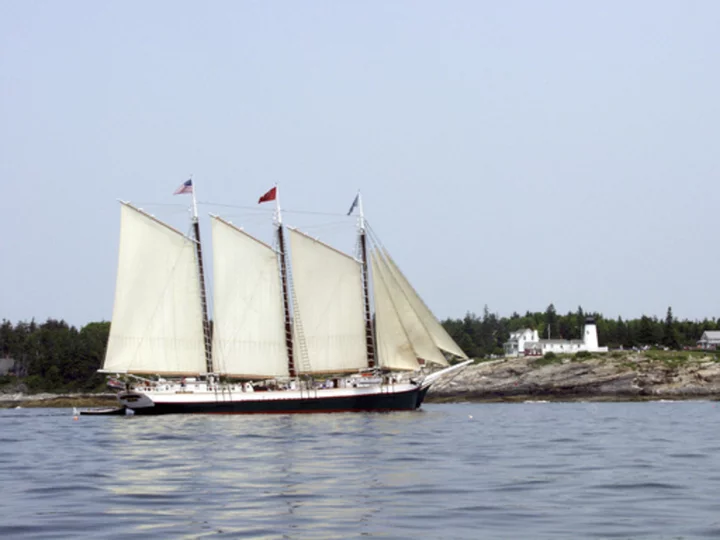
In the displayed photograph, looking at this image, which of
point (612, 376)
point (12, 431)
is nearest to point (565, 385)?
point (612, 376)

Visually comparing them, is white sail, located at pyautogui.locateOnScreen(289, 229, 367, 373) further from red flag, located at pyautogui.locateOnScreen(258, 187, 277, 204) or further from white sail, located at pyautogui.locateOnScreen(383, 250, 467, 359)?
red flag, located at pyautogui.locateOnScreen(258, 187, 277, 204)

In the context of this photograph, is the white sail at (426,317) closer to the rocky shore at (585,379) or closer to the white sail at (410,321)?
the white sail at (410,321)

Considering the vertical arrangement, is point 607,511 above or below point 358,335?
below

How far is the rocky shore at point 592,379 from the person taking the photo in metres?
140

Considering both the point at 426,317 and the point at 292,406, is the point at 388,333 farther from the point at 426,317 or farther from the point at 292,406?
the point at 292,406

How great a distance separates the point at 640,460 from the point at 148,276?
2108 inches

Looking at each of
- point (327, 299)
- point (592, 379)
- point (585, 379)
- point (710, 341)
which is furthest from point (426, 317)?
point (710, 341)

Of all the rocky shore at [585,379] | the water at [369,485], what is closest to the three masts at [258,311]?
the water at [369,485]

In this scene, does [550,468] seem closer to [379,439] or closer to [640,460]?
[640,460]

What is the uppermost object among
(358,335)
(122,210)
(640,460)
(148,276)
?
(122,210)

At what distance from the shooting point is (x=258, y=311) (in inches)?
3415

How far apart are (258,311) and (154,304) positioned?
865 centimetres

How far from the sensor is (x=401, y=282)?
274ft

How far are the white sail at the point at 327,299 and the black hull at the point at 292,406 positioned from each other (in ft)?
10.4
